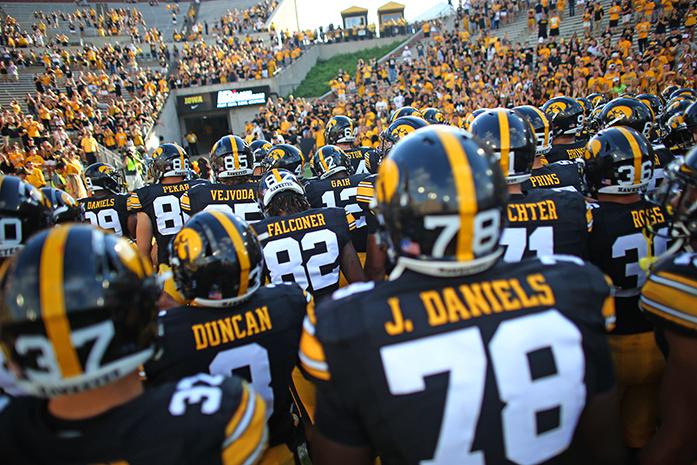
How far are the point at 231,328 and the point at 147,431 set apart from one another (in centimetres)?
91

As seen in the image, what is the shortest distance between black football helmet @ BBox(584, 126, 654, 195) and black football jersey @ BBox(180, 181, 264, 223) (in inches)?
135

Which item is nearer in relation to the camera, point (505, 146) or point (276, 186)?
point (505, 146)

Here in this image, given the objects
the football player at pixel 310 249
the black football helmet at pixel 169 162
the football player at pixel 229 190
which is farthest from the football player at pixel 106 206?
the football player at pixel 310 249

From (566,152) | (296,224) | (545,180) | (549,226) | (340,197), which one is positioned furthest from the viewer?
(566,152)

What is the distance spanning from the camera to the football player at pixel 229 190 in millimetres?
5227

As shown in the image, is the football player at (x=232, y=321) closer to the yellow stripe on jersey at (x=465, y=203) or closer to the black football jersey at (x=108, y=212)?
the yellow stripe on jersey at (x=465, y=203)

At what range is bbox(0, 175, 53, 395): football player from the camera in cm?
257

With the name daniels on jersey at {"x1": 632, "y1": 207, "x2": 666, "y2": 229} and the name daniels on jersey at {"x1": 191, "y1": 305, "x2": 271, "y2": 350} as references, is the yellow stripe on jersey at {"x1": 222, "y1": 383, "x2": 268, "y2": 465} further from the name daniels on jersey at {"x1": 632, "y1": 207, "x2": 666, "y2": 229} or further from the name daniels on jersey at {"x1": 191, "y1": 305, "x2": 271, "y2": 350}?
the name daniels on jersey at {"x1": 632, "y1": 207, "x2": 666, "y2": 229}

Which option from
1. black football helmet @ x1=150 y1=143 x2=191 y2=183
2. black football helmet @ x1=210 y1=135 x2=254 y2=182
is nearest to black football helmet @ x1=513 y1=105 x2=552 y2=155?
black football helmet @ x1=210 y1=135 x2=254 y2=182

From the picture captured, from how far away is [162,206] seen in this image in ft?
19.3

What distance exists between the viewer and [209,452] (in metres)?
1.54

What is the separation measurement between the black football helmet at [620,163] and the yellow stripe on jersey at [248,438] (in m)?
2.69

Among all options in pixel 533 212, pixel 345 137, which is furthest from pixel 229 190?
pixel 345 137

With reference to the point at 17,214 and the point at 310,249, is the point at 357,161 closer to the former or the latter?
the point at 310,249
